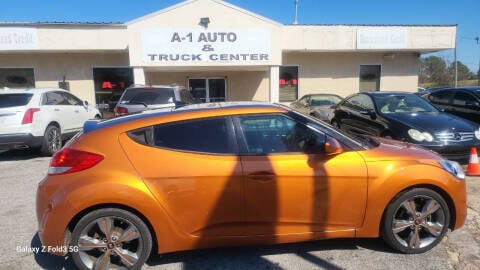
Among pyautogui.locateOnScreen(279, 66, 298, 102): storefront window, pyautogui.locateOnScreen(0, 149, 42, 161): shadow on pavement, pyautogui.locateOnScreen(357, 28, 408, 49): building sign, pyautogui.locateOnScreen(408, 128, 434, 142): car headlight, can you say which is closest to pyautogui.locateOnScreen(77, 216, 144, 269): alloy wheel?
pyautogui.locateOnScreen(408, 128, 434, 142): car headlight

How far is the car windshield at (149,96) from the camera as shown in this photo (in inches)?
333

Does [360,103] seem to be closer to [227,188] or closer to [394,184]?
[394,184]

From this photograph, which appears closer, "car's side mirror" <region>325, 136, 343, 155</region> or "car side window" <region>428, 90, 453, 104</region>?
"car's side mirror" <region>325, 136, 343, 155</region>

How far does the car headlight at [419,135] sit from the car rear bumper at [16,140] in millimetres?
7742

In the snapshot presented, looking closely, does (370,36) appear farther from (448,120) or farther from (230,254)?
(230,254)

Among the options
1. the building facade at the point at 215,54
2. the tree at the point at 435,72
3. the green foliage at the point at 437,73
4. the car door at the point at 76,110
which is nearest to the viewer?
the car door at the point at 76,110

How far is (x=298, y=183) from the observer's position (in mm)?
3119

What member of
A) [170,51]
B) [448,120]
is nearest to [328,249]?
[448,120]

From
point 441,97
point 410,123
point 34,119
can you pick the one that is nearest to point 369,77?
point 441,97

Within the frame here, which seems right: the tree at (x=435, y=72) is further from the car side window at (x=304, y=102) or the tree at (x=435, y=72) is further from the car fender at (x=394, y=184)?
the car fender at (x=394, y=184)

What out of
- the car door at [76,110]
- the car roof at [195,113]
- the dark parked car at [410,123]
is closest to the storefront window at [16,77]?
the car door at [76,110]

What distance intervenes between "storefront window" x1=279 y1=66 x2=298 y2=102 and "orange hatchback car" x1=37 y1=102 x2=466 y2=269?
47.1 feet

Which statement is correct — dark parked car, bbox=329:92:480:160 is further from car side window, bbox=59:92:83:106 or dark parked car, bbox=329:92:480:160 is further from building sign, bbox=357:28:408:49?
building sign, bbox=357:28:408:49

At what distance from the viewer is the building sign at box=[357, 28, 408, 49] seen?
16.0 metres
